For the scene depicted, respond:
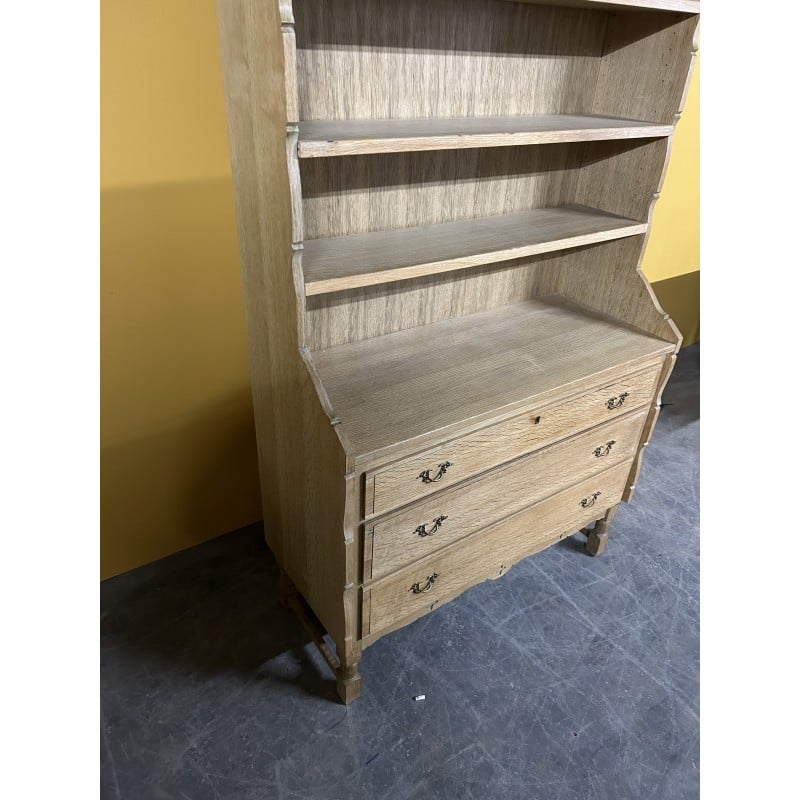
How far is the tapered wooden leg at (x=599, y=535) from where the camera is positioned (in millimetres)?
2473

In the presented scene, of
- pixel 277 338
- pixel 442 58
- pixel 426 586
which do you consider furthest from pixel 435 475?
pixel 442 58

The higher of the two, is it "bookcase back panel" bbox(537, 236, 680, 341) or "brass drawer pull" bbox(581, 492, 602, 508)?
"bookcase back panel" bbox(537, 236, 680, 341)

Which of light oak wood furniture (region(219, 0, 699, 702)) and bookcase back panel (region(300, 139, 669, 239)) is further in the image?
bookcase back panel (region(300, 139, 669, 239))

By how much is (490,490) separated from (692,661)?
42.0 inches

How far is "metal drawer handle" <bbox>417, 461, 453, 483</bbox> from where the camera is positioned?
1612 mm

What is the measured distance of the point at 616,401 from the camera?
80.7 inches

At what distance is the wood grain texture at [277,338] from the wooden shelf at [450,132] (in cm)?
12

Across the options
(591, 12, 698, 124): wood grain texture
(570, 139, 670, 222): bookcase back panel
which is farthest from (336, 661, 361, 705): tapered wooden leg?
(591, 12, 698, 124): wood grain texture

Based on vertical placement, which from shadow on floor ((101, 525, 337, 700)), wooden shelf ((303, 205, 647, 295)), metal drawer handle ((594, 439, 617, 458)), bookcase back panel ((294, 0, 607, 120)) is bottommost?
shadow on floor ((101, 525, 337, 700))

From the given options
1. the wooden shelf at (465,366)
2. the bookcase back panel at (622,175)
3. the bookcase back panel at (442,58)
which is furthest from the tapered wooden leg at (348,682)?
the bookcase back panel at (622,175)

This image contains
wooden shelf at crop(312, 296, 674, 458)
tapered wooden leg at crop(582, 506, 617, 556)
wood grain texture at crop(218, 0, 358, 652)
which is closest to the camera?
wood grain texture at crop(218, 0, 358, 652)

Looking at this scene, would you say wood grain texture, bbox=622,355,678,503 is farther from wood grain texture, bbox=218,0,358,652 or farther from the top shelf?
wood grain texture, bbox=218,0,358,652

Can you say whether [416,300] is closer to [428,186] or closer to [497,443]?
[428,186]

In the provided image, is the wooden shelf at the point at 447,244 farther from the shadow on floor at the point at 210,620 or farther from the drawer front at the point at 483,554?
the shadow on floor at the point at 210,620
